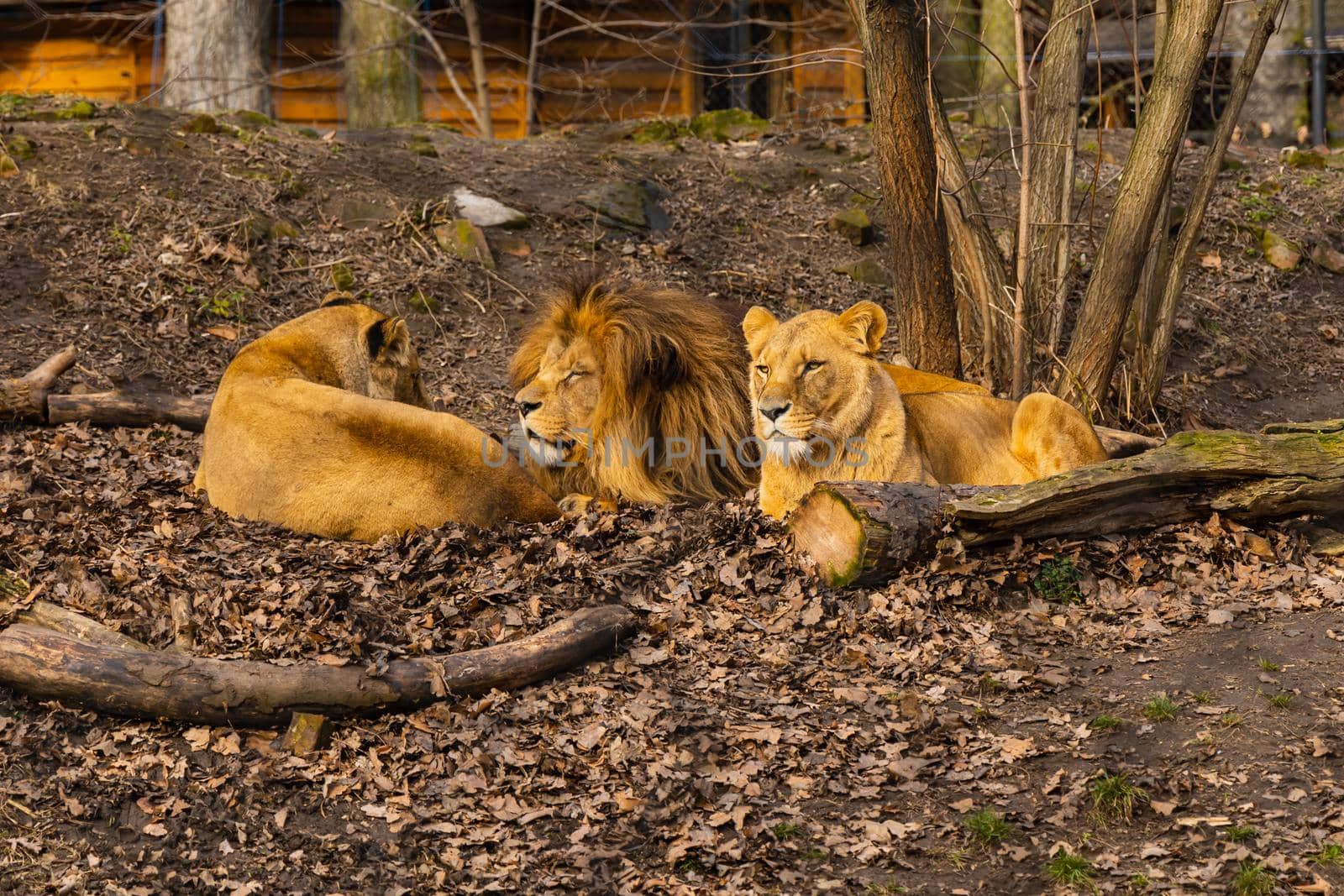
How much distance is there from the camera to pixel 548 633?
6.01 metres

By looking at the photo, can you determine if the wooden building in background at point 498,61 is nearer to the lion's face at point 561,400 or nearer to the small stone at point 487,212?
the small stone at point 487,212

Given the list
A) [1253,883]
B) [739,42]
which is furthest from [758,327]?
[739,42]

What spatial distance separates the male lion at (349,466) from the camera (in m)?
7.02

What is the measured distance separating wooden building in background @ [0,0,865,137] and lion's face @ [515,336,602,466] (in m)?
12.8

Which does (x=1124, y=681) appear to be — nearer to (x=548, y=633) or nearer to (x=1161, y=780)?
(x=1161, y=780)

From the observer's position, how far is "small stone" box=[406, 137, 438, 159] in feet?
42.3

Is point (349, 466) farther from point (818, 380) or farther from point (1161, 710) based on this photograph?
point (1161, 710)

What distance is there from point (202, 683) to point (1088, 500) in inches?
158

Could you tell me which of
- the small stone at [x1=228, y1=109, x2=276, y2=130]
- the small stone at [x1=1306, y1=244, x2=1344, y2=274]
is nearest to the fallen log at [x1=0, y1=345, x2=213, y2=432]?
the small stone at [x1=228, y1=109, x2=276, y2=130]

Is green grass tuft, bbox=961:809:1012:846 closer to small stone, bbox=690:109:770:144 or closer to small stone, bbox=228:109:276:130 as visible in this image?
small stone, bbox=690:109:770:144

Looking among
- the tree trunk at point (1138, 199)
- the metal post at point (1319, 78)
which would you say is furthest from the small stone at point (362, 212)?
the metal post at point (1319, 78)

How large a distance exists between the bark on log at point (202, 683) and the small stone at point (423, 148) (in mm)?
8003

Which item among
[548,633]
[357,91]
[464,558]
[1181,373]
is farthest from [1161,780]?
[357,91]

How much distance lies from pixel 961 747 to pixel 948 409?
88.6 inches
